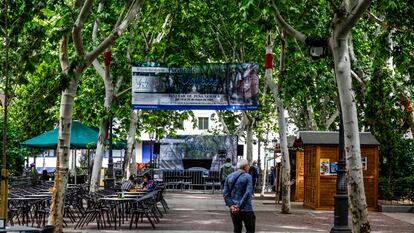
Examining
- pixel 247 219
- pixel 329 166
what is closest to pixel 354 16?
pixel 247 219

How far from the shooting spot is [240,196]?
12.5 metres

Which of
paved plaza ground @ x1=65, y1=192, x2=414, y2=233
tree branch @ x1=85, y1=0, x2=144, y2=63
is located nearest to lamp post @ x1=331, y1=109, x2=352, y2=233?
paved plaza ground @ x1=65, y1=192, x2=414, y2=233

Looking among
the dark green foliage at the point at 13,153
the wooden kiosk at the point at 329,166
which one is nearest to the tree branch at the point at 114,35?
the wooden kiosk at the point at 329,166

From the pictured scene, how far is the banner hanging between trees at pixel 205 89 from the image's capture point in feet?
85.3

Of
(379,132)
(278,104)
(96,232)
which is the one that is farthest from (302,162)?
(96,232)

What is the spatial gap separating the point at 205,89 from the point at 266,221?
662 cm

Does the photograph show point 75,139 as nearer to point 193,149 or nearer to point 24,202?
point 24,202

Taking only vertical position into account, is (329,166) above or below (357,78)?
below

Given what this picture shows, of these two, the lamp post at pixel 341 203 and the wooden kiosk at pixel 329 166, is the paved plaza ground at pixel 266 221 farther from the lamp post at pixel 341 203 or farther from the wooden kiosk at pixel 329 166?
the lamp post at pixel 341 203

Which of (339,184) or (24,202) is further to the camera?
(24,202)

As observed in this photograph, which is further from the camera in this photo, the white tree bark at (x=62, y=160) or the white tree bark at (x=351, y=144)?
the white tree bark at (x=62, y=160)

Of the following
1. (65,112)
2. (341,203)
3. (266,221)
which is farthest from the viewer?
(266,221)

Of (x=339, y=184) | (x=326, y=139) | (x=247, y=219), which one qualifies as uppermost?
(x=326, y=139)

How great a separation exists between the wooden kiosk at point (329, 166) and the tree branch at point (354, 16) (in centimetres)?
1209
